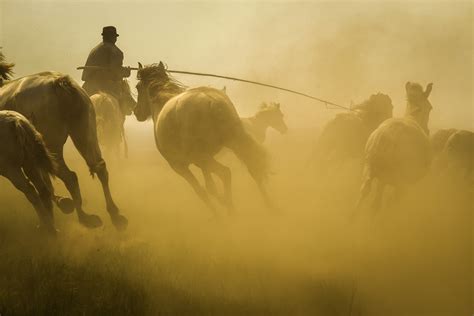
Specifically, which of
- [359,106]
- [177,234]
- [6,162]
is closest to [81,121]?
[6,162]

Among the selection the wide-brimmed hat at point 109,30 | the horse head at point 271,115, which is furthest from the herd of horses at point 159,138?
the horse head at point 271,115

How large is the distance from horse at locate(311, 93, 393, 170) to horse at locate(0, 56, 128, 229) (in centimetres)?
703

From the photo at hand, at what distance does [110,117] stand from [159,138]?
6.52 metres

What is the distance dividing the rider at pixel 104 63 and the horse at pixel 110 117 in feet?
1.49

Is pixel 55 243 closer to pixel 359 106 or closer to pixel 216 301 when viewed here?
pixel 216 301

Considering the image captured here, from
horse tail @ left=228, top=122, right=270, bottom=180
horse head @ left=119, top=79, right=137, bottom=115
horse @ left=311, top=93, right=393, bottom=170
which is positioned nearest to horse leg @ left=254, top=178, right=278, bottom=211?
horse tail @ left=228, top=122, right=270, bottom=180

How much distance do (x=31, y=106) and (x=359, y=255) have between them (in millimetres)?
5573

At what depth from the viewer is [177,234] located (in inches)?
354

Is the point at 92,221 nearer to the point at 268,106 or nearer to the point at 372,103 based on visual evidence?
the point at 372,103

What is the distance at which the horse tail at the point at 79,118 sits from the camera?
7996mm

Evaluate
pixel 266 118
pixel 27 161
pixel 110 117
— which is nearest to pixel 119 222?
pixel 27 161

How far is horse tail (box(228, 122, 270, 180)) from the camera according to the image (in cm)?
876

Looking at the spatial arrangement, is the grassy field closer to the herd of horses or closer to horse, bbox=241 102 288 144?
the herd of horses

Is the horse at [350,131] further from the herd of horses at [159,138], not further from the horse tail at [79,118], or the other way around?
the horse tail at [79,118]
